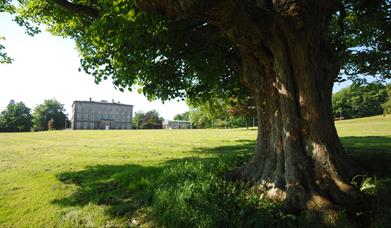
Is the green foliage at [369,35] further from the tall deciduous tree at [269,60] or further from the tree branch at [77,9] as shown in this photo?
the tree branch at [77,9]

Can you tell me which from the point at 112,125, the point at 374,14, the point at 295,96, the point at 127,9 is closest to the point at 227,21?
the point at 295,96

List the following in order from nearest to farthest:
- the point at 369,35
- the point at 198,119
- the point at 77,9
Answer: the point at 77,9, the point at 369,35, the point at 198,119

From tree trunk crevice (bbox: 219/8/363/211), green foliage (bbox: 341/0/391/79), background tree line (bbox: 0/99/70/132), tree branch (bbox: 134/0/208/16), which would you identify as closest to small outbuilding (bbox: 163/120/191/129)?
background tree line (bbox: 0/99/70/132)

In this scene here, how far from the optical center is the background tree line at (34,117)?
287 feet

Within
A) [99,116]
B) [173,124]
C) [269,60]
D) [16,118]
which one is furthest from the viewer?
[173,124]

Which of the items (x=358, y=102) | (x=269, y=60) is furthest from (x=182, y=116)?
(x=269, y=60)

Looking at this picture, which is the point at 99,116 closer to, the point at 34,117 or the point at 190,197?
the point at 34,117

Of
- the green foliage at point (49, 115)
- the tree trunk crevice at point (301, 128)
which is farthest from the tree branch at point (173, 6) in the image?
the green foliage at point (49, 115)

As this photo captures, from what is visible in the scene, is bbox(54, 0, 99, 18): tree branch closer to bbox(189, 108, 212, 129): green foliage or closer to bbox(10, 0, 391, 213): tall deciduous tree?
bbox(10, 0, 391, 213): tall deciduous tree

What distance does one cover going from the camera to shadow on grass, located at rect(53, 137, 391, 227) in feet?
16.1

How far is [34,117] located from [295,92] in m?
111

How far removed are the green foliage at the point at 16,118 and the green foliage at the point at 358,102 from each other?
10691cm

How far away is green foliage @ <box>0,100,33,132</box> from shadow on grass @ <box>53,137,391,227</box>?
9297 cm

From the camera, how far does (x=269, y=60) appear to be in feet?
20.7
